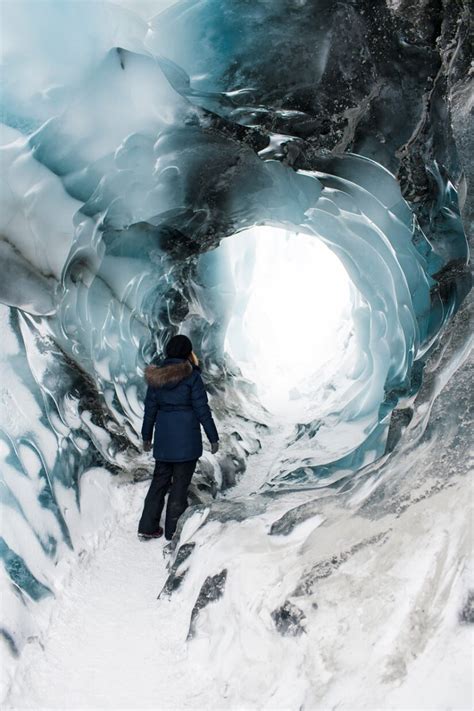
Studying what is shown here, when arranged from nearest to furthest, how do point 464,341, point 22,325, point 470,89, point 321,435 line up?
point 464,341 < point 470,89 < point 22,325 < point 321,435

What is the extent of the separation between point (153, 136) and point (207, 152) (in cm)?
38

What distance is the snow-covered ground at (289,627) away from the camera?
2619mm

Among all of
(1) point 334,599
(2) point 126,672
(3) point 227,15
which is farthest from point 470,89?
(2) point 126,672

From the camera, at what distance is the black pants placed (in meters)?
4.76

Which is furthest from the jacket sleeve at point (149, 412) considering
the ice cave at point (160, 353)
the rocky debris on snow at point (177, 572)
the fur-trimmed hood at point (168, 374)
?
the rocky debris on snow at point (177, 572)

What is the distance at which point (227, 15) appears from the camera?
166 inches

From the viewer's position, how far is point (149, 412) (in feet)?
16.1

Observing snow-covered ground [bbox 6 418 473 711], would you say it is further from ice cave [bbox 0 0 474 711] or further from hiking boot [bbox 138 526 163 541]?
hiking boot [bbox 138 526 163 541]

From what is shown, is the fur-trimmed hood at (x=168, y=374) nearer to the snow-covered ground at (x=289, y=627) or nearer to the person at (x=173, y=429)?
the person at (x=173, y=429)

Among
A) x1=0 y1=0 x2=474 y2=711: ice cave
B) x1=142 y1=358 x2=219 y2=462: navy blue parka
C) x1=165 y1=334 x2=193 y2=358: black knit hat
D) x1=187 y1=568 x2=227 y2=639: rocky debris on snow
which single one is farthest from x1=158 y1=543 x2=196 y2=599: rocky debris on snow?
x1=165 y1=334 x2=193 y2=358: black knit hat

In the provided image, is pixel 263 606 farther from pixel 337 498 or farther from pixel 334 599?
pixel 337 498

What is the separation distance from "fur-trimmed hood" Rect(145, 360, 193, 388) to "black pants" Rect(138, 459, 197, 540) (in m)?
0.52

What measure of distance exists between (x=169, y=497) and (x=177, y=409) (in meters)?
0.56

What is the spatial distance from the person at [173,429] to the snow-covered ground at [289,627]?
0.72 m
